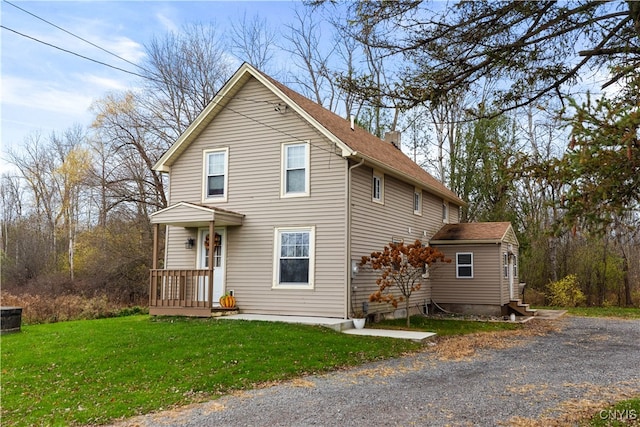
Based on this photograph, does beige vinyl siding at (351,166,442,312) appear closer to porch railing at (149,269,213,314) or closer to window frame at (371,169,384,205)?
window frame at (371,169,384,205)

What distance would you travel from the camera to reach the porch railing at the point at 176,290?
1357 cm

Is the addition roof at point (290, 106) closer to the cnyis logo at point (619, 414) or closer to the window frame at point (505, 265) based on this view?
the window frame at point (505, 265)

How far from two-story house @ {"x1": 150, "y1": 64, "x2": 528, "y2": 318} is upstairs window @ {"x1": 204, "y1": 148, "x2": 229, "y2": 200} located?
0.03m

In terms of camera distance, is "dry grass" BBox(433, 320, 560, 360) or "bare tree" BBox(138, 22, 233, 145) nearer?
"dry grass" BBox(433, 320, 560, 360)

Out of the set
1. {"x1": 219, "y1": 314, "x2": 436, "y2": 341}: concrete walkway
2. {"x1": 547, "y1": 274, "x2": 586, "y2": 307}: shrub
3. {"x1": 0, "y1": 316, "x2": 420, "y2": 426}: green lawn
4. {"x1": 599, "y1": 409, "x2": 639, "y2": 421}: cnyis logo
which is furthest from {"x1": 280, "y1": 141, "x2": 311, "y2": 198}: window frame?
{"x1": 547, "y1": 274, "x2": 586, "y2": 307}: shrub

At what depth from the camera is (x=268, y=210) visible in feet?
45.8

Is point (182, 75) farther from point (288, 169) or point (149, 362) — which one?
point (149, 362)

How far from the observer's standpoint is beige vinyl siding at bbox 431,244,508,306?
17.5 metres

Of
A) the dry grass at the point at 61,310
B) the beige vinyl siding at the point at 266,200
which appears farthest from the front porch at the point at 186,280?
the dry grass at the point at 61,310

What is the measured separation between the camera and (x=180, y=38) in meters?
26.0

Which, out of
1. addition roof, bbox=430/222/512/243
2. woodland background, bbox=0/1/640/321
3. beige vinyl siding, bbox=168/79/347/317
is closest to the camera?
woodland background, bbox=0/1/640/321

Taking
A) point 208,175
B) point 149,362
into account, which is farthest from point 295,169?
point 149,362

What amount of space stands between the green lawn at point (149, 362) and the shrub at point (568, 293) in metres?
14.6

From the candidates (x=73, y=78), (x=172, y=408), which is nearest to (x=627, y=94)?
(x=172, y=408)
